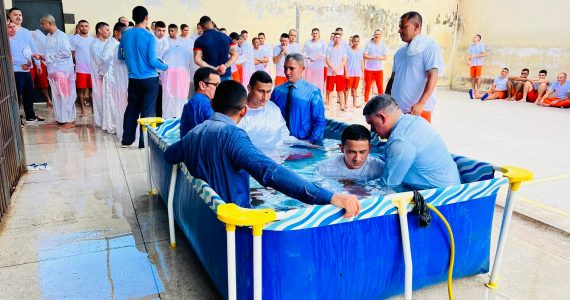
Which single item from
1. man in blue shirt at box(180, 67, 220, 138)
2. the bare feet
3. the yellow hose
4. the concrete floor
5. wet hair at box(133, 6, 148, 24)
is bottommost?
the concrete floor

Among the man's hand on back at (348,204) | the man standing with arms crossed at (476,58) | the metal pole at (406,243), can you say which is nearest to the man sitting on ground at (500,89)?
the man standing with arms crossed at (476,58)

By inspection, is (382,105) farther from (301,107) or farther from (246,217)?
(301,107)

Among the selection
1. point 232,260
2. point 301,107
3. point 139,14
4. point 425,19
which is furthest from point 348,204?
point 425,19

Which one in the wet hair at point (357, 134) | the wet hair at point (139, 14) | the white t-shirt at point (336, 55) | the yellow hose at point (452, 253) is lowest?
the yellow hose at point (452, 253)

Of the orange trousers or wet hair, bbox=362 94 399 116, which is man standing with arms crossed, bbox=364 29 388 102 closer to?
the orange trousers

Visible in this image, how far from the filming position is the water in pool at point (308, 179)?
3.15 metres

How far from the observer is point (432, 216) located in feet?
7.50

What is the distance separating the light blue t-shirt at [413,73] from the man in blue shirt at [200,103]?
1.80 m

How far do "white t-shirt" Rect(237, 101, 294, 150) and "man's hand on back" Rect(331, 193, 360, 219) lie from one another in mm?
2281

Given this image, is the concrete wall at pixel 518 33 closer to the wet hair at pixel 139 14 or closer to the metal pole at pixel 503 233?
the wet hair at pixel 139 14

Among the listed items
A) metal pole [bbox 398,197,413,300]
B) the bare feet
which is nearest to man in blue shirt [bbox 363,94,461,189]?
metal pole [bbox 398,197,413,300]

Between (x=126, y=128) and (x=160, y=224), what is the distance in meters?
3.01

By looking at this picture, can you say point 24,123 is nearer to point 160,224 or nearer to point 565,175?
point 160,224

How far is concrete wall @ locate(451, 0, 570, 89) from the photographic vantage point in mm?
12273
